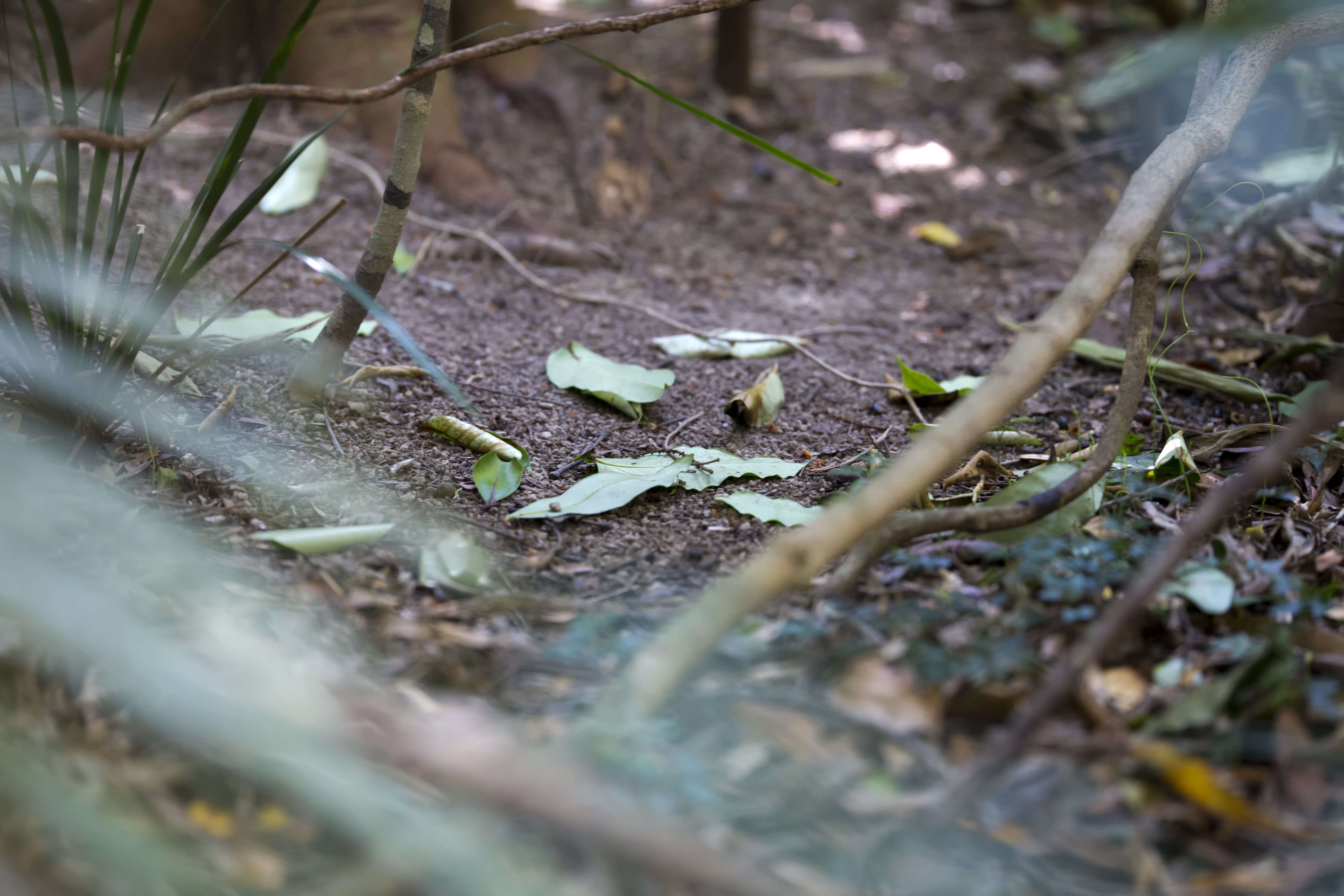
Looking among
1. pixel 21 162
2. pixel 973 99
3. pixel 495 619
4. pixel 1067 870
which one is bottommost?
pixel 1067 870

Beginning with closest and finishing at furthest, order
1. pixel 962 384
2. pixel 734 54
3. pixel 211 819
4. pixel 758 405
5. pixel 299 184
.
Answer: pixel 211 819
pixel 758 405
pixel 962 384
pixel 299 184
pixel 734 54

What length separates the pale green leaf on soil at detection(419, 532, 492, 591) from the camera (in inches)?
50.9

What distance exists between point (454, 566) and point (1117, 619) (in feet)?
2.76

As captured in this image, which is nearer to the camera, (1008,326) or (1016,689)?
(1016,689)

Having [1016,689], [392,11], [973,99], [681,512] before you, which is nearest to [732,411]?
[681,512]

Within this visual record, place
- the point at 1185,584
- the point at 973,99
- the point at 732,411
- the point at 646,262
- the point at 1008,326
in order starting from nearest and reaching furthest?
1. the point at 1185,584
2. the point at 732,411
3. the point at 1008,326
4. the point at 646,262
5. the point at 973,99

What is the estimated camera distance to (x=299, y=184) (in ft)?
9.24

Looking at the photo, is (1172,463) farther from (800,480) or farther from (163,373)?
(163,373)

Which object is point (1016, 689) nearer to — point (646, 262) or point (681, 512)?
point (681, 512)

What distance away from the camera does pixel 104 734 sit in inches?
38.9

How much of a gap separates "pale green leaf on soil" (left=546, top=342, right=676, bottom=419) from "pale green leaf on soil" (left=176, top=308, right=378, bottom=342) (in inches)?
17.6

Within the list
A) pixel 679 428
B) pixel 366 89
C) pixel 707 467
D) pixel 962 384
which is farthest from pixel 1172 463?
pixel 366 89

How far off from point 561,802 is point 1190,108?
1571 millimetres

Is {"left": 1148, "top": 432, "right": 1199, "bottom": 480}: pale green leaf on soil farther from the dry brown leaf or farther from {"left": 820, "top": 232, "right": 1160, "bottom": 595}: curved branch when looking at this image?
the dry brown leaf
